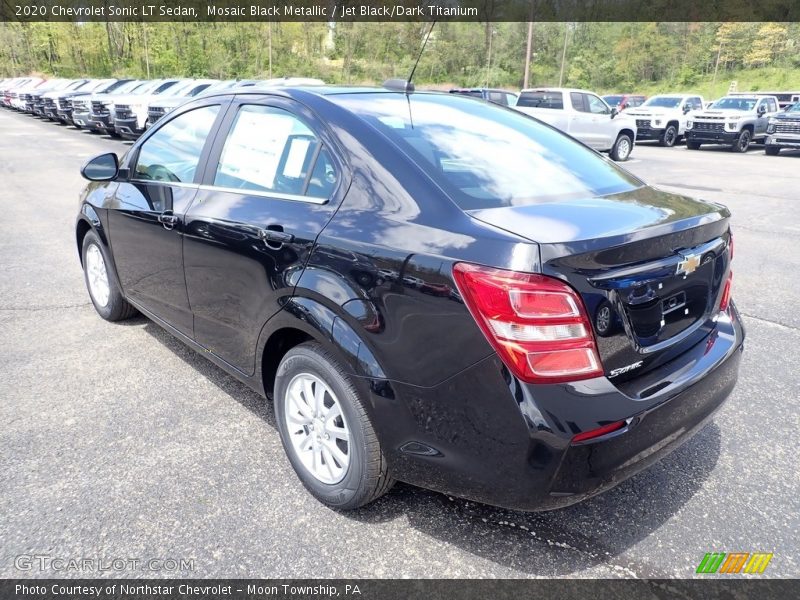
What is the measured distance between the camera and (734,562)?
2.26 meters

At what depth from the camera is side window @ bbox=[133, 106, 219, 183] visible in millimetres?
3311

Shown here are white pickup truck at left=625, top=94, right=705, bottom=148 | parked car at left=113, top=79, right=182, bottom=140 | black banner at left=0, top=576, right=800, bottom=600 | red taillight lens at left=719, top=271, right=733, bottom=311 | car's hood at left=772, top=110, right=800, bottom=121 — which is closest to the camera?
black banner at left=0, top=576, right=800, bottom=600

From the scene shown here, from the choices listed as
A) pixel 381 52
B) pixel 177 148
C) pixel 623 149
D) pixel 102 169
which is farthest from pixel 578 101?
pixel 381 52

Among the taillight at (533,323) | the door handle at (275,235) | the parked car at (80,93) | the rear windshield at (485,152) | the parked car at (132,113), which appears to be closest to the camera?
the taillight at (533,323)

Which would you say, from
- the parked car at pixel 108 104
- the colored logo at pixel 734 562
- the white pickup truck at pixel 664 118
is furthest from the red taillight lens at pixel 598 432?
the white pickup truck at pixel 664 118

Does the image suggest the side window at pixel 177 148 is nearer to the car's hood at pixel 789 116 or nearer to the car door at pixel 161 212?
the car door at pixel 161 212

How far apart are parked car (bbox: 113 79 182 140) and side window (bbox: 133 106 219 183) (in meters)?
15.6

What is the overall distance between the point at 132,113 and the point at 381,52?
50.9 m

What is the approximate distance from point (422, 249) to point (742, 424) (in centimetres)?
223

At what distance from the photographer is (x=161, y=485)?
2.68 meters

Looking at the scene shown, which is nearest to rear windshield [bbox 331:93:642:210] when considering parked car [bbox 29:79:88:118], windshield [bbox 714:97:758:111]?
windshield [bbox 714:97:758:111]

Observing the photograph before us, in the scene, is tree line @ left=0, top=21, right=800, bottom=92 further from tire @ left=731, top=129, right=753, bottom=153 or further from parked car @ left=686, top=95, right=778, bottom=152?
tire @ left=731, top=129, right=753, bottom=153

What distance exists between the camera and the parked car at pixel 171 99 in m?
17.3

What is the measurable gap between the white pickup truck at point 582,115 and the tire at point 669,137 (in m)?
5.55
